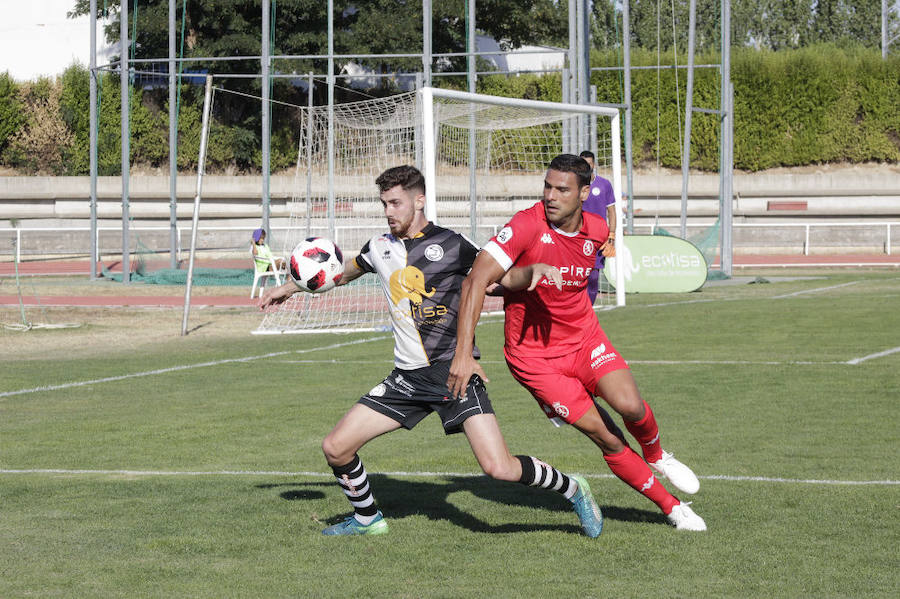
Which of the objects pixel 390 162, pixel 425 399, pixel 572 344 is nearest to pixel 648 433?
pixel 572 344

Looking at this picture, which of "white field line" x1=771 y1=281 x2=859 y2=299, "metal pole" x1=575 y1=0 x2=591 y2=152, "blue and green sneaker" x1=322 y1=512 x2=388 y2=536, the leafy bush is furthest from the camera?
the leafy bush

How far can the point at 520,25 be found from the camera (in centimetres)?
4956

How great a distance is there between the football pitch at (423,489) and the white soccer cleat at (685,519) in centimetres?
8

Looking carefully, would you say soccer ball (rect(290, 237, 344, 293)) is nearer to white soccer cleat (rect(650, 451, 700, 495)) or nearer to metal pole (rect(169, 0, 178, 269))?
white soccer cleat (rect(650, 451, 700, 495))

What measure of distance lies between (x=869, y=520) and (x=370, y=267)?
3139 mm

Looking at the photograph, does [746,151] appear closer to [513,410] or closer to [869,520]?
[513,410]

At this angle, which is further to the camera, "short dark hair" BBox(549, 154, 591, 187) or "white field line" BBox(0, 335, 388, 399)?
"white field line" BBox(0, 335, 388, 399)

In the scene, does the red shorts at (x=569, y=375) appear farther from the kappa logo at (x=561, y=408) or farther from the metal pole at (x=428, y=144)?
the metal pole at (x=428, y=144)

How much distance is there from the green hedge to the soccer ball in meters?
41.6

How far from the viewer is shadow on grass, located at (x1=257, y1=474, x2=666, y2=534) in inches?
277

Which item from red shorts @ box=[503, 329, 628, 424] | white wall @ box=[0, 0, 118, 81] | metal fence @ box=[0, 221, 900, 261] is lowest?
red shorts @ box=[503, 329, 628, 424]

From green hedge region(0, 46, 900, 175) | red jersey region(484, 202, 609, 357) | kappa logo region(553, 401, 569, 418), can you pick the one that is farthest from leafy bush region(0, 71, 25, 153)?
kappa logo region(553, 401, 569, 418)

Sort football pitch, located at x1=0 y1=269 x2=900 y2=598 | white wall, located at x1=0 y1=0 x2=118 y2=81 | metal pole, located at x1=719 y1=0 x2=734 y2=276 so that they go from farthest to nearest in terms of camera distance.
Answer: white wall, located at x1=0 y1=0 x2=118 y2=81 < metal pole, located at x1=719 y1=0 x2=734 y2=276 < football pitch, located at x1=0 y1=269 x2=900 y2=598

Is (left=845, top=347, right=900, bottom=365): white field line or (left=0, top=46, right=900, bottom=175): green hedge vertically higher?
(left=0, top=46, right=900, bottom=175): green hedge
